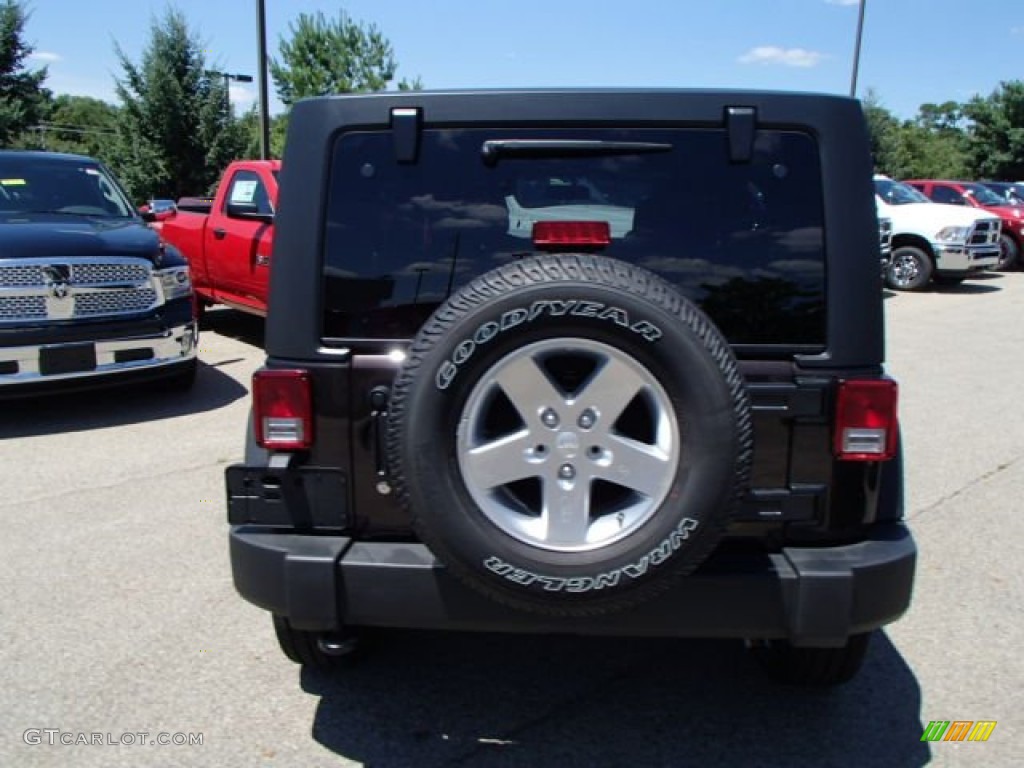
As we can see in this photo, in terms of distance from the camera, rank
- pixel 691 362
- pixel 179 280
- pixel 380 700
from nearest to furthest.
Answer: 1. pixel 691 362
2. pixel 380 700
3. pixel 179 280

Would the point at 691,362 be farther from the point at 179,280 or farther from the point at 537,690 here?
the point at 179,280

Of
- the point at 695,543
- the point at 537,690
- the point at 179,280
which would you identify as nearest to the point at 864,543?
the point at 695,543

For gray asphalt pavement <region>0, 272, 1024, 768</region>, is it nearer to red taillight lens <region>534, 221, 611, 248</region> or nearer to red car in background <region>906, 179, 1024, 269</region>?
red taillight lens <region>534, 221, 611, 248</region>

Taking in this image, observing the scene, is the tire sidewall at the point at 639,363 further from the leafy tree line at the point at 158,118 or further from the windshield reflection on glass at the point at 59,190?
the leafy tree line at the point at 158,118

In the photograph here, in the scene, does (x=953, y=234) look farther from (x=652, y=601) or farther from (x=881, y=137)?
(x=881, y=137)

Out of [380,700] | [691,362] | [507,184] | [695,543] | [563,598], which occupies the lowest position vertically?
[380,700]

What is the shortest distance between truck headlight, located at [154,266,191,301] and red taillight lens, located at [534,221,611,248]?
5.15 m

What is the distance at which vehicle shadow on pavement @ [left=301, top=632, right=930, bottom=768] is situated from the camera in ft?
9.00

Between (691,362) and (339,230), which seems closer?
(691,362)

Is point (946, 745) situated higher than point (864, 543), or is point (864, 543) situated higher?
point (864, 543)

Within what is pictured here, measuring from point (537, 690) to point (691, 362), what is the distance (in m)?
1.49

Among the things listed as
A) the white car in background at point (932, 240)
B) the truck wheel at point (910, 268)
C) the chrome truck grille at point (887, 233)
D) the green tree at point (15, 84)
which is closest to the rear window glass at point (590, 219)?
the chrome truck grille at point (887, 233)

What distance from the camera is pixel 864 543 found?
259 cm

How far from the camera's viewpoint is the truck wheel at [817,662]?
113 inches
